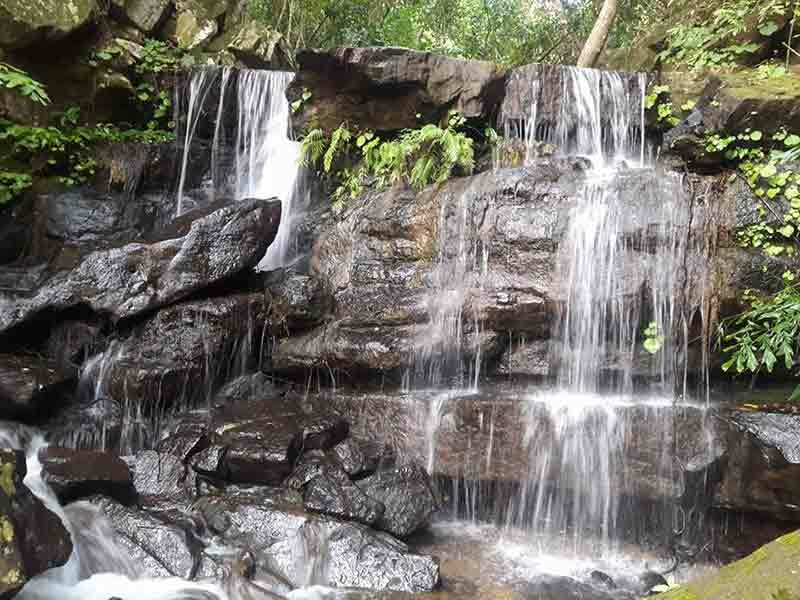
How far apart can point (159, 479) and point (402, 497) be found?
2444 millimetres

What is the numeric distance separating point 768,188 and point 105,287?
7599 millimetres

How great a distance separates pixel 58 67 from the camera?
10.5m

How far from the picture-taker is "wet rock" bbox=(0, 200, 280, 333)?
25.1 ft

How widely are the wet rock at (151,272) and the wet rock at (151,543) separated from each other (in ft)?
8.91

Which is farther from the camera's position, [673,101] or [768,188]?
[673,101]

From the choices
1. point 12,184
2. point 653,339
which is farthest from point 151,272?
point 653,339

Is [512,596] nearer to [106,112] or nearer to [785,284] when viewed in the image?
[785,284]

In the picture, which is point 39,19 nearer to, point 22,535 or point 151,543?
point 151,543

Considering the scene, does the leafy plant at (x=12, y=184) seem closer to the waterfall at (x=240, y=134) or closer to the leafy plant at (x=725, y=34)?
the waterfall at (x=240, y=134)

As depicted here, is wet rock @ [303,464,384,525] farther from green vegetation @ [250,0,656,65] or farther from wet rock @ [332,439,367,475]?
green vegetation @ [250,0,656,65]

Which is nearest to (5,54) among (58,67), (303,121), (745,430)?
(58,67)

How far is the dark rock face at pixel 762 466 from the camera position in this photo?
525 centimetres

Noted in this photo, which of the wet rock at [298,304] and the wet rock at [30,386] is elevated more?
the wet rock at [298,304]

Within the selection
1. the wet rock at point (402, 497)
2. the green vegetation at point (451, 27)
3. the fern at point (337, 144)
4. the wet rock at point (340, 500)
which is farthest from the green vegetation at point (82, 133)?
the wet rock at point (402, 497)
